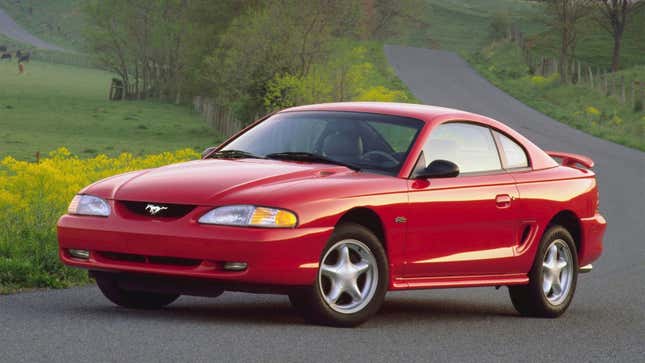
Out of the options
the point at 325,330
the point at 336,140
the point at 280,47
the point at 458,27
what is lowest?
the point at 458,27

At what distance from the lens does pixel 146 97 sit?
8912 cm

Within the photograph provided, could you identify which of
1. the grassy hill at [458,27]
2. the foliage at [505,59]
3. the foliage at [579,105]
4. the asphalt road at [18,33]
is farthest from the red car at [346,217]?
the asphalt road at [18,33]

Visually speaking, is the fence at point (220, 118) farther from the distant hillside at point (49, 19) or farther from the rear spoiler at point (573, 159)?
the distant hillside at point (49, 19)

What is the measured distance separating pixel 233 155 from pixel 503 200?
1.97m

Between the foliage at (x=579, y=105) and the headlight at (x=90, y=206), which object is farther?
the foliage at (x=579, y=105)

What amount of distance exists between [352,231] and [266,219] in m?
0.65

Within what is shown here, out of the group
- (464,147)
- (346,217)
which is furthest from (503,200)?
(346,217)

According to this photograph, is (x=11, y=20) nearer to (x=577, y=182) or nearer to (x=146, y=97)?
(x=146, y=97)

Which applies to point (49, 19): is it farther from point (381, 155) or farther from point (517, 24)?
point (381, 155)

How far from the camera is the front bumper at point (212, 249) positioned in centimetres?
852

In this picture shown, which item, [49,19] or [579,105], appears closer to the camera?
[579,105]

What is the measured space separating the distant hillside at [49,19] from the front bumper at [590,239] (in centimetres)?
15809

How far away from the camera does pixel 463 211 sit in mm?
9930

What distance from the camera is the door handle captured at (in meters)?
10.3
